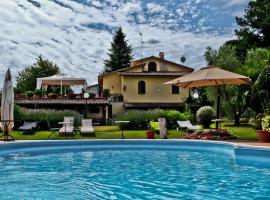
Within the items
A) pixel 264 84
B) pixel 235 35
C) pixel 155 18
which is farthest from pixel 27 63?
pixel 264 84

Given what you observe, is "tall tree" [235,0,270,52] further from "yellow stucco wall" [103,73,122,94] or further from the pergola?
the pergola

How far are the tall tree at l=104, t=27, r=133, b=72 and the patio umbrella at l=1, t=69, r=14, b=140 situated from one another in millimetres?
41615

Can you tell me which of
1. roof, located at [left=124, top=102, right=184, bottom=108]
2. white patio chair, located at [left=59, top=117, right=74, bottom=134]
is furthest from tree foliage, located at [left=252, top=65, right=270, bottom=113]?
roof, located at [left=124, top=102, right=184, bottom=108]

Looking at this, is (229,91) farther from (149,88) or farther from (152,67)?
(152,67)

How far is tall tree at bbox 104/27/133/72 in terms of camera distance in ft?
193

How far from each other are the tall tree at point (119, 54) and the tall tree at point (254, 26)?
1945 centimetres

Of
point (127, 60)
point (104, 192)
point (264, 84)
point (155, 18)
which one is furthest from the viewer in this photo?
point (127, 60)

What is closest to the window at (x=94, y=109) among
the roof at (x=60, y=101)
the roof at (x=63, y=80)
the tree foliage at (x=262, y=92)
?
the roof at (x=60, y=101)

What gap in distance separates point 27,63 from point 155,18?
28756 mm

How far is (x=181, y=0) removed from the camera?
30891mm

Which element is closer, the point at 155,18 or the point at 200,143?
the point at 200,143

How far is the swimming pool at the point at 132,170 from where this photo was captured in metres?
7.89

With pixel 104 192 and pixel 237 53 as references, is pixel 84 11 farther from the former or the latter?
pixel 104 192

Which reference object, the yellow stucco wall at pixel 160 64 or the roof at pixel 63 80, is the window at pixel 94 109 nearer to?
the roof at pixel 63 80
